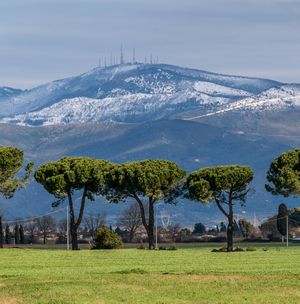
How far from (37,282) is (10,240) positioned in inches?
5176

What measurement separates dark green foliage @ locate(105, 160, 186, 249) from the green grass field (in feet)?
140

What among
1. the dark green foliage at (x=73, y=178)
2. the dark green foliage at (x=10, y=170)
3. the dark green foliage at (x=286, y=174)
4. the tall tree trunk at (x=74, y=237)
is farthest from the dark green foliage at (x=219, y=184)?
the dark green foliage at (x=10, y=170)

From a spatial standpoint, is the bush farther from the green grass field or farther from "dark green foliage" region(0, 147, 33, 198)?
the green grass field

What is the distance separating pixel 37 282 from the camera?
6569 centimetres

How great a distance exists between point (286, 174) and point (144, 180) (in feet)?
51.3

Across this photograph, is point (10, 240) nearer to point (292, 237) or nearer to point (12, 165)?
point (292, 237)

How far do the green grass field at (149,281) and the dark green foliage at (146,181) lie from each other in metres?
42.7

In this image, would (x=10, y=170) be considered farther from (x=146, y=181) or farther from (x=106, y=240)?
(x=146, y=181)

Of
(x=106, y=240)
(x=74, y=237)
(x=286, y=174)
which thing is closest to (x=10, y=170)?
(x=74, y=237)

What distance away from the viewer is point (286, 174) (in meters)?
130

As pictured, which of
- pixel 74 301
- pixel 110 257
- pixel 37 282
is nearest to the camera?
pixel 74 301

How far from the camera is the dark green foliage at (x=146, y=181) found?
13212cm

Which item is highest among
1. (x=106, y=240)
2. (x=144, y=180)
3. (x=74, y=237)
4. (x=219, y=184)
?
(x=144, y=180)

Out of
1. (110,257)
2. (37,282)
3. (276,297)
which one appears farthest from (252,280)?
(110,257)
